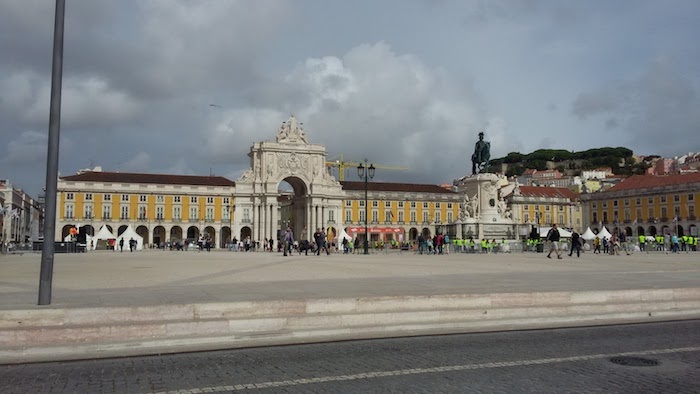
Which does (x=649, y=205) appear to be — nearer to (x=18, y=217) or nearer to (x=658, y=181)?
(x=658, y=181)

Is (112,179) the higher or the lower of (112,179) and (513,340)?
the higher

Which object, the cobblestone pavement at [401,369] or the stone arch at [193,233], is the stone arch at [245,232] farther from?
the cobblestone pavement at [401,369]

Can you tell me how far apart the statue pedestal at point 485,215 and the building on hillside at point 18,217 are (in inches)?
2455

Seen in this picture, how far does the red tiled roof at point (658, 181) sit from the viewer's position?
90.4 m

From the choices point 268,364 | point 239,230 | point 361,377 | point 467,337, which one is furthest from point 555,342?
point 239,230

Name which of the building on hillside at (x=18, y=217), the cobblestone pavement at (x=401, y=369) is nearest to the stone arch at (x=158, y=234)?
the building on hillside at (x=18, y=217)

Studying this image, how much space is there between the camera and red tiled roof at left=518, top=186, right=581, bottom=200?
112644 mm

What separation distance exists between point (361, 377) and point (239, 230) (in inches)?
3684

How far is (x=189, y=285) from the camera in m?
13.4

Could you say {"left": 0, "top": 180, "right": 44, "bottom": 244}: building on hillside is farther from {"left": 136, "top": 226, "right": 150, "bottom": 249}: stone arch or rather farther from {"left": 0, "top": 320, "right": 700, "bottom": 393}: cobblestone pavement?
{"left": 0, "top": 320, "right": 700, "bottom": 393}: cobblestone pavement

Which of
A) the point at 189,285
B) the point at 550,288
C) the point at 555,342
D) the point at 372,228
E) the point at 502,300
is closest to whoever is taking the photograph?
the point at 555,342

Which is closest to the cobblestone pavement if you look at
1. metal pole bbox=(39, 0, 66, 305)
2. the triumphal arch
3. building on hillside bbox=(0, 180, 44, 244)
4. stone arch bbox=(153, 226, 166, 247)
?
metal pole bbox=(39, 0, 66, 305)

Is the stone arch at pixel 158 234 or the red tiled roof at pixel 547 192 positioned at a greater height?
the red tiled roof at pixel 547 192

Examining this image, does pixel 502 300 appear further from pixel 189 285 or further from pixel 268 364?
pixel 189 285
